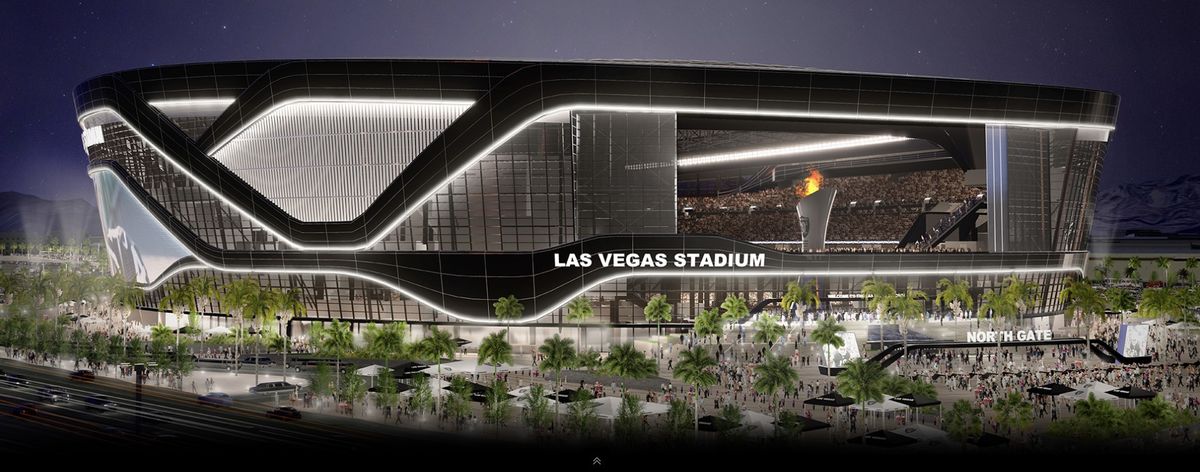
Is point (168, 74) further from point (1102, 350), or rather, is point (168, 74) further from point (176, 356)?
point (1102, 350)

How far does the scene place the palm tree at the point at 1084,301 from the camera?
2863 inches

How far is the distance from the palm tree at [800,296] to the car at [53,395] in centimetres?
4705

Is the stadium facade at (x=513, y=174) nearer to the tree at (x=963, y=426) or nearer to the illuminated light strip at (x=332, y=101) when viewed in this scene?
the illuminated light strip at (x=332, y=101)

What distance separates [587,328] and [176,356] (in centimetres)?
2821

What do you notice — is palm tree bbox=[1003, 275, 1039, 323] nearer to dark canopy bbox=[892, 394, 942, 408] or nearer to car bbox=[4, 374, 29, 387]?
dark canopy bbox=[892, 394, 942, 408]

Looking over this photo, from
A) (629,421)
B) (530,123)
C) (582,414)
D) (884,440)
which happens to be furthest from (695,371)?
(530,123)

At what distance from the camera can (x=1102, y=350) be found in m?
66.9

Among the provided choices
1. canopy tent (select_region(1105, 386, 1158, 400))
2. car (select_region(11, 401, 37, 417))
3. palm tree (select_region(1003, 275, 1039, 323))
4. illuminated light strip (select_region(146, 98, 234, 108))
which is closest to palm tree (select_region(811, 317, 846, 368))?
canopy tent (select_region(1105, 386, 1158, 400))

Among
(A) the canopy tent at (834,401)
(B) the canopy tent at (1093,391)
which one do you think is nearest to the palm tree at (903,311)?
(B) the canopy tent at (1093,391)

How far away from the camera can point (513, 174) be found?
7075cm

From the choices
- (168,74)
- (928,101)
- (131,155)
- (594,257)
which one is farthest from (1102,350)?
(131,155)

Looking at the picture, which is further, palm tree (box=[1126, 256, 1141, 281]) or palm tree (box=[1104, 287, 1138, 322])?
palm tree (box=[1126, 256, 1141, 281])

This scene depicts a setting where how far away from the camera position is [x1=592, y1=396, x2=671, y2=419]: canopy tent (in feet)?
140

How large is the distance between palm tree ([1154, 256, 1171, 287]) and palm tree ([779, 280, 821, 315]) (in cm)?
8511
